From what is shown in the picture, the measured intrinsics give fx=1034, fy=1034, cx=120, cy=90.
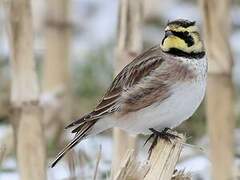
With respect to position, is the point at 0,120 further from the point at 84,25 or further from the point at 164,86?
the point at 164,86

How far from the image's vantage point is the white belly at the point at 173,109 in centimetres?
357

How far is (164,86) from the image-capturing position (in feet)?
12.0

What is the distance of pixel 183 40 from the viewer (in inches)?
144

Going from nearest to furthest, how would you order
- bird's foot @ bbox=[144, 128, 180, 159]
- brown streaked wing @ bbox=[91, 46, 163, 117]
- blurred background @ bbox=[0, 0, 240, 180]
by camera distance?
bird's foot @ bbox=[144, 128, 180, 159] → brown streaked wing @ bbox=[91, 46, 163, 117] → blurred background @ bbox=[0, 0, 240, 180]

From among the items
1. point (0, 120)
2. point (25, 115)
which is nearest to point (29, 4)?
point (25, 115)

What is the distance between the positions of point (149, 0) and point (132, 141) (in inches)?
122

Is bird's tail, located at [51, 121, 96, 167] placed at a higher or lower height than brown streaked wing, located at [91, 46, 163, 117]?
lower

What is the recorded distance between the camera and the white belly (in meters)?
3.57

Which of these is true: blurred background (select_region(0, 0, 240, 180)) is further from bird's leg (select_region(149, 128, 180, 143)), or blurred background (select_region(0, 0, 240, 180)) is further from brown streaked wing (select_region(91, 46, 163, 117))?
bird's leg (select_region(149, 128, 180, 143))

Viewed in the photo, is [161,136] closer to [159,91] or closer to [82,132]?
[159,91]

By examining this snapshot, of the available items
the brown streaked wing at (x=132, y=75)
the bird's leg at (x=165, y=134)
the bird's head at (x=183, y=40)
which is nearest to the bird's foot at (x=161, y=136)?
the bird's leg at (x=165, y=134)

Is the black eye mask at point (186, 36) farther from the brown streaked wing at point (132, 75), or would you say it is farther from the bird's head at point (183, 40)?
the brown streaked wing at point (132, 75)

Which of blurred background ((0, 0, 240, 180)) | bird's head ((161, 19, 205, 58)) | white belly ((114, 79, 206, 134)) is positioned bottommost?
blurred background ((0, 0, 240, 180))

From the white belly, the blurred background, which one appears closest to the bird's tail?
the white belly
